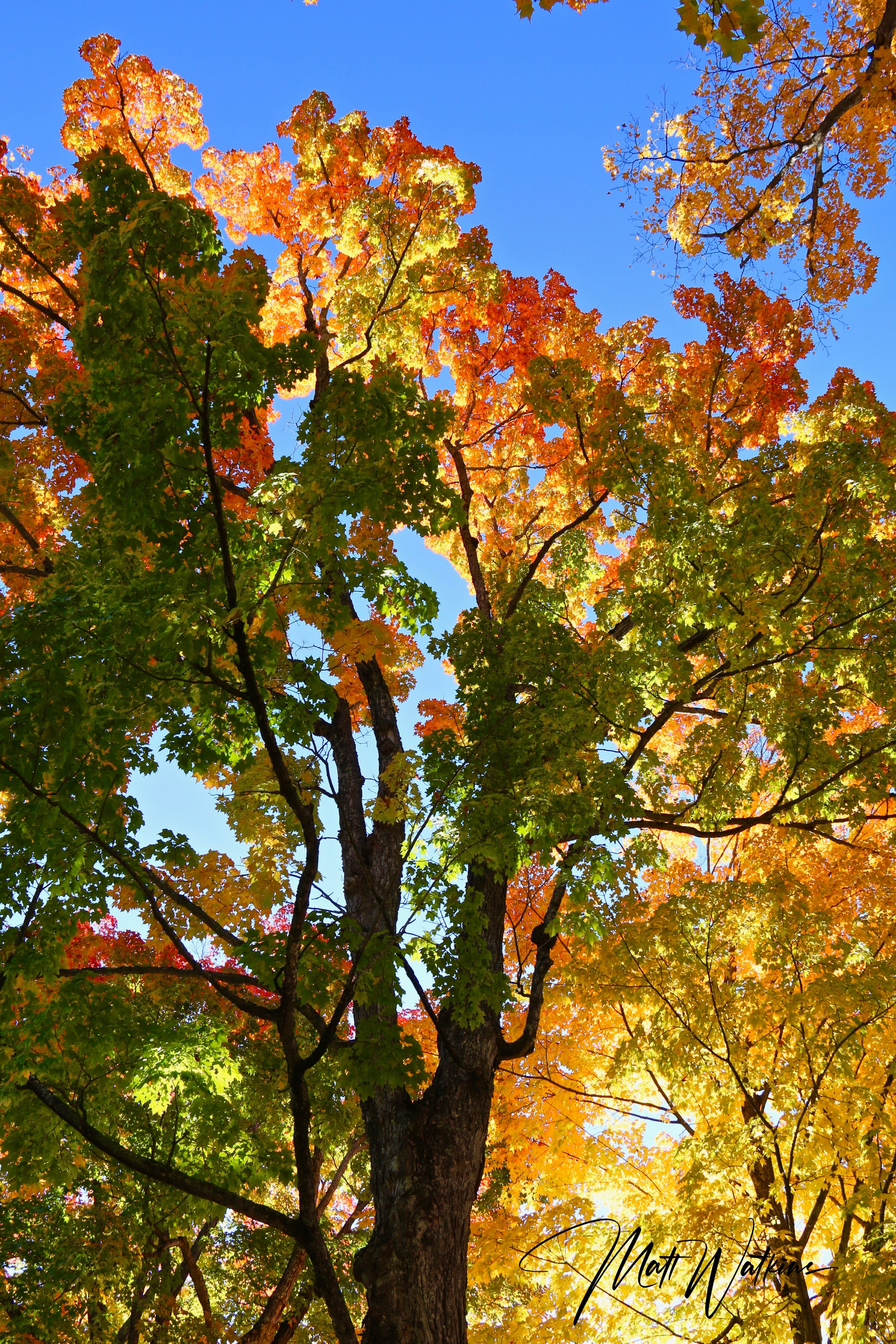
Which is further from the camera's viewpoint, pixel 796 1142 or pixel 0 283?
pixel 0 283

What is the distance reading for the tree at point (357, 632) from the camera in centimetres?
429

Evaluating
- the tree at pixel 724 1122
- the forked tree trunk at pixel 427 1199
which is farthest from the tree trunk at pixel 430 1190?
the tree at pixel 724 1122

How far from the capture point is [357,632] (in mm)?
7758

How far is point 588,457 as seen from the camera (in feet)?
31.8

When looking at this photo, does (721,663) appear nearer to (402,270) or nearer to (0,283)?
(402,270)

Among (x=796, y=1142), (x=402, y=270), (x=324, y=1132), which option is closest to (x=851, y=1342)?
(x=796, y=1142)

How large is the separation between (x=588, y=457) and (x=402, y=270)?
3344 millimetres
